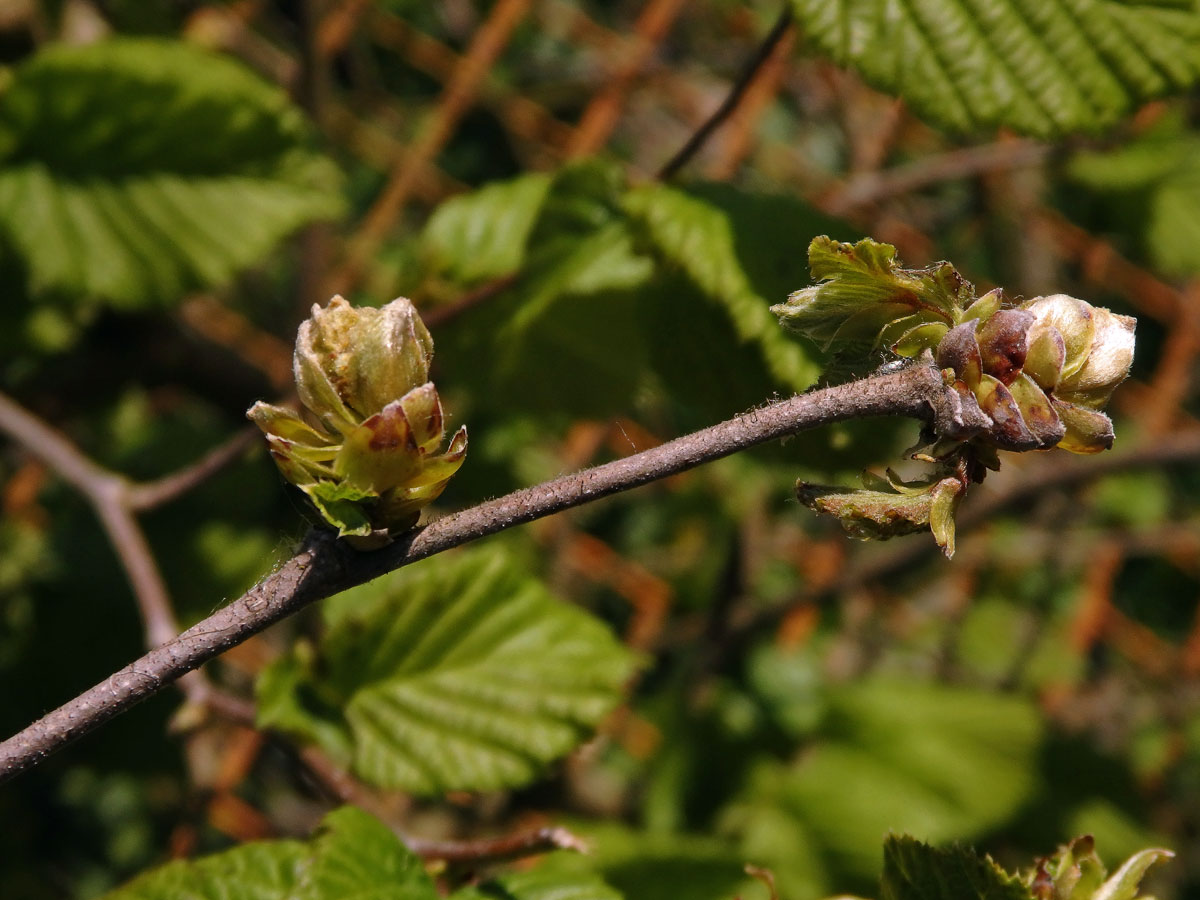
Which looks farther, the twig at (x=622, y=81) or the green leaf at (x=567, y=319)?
the twig at (x=622, y=81)

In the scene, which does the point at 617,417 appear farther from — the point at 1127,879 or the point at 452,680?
the point at 1127,879

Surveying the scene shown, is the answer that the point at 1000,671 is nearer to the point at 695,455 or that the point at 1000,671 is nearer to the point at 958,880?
the point at 958,880

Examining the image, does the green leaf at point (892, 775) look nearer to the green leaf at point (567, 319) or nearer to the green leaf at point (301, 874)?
the green leaf at point (567, 319)

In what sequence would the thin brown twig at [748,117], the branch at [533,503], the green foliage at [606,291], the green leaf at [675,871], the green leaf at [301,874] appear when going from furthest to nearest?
the thin brown twig at [748,117], the green leaf at [675,871], the green foliage at [606,291], the green leaf at [301,874], the branch at [533,503]

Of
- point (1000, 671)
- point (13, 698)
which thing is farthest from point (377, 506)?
point (1000, 671)

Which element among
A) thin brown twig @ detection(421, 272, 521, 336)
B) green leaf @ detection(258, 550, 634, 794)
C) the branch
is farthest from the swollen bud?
thin brown twig @ detection(421, 272, 521, 336)

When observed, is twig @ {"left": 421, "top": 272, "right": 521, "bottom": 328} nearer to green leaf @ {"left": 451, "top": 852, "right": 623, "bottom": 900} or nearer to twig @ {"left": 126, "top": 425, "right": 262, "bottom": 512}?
twig @ {"left": 126, "top": 425, "right": 262, "bottom": 512}

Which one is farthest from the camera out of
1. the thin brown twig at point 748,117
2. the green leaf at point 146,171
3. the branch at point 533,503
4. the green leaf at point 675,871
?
the thin brown twig at point 748,117

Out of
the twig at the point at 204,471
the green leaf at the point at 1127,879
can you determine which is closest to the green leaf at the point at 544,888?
the green leaf at the point at 1127,879
